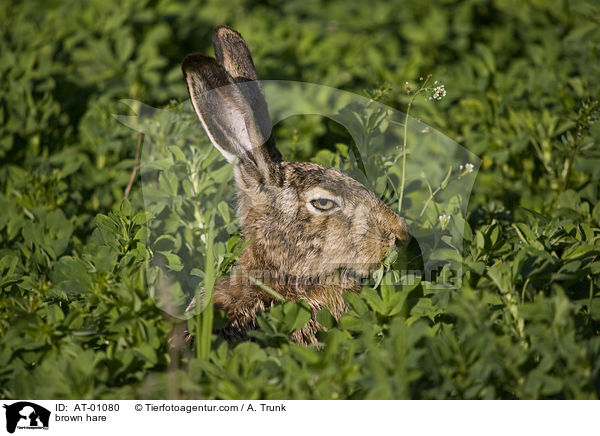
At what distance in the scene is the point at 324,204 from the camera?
3.56 metres

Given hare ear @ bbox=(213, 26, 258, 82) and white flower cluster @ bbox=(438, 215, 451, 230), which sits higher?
hare ear @ bbox=(213, 26, 258, 82)

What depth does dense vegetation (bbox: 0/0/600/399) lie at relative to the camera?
2.54 m

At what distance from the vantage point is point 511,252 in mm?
3262

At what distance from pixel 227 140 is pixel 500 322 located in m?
1.73

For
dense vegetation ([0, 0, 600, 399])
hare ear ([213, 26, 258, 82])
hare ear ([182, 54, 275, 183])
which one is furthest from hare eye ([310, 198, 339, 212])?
hare ear ([213, 26, 258, 82])

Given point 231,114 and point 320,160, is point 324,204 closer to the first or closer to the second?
point 320,160

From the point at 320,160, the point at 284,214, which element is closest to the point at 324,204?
the point at 284,214

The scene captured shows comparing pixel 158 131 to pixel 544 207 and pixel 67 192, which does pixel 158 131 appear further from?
pixel 544 207

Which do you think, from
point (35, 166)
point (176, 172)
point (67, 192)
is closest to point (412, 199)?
point (176, 172)

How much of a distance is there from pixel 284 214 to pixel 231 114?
0.64m
